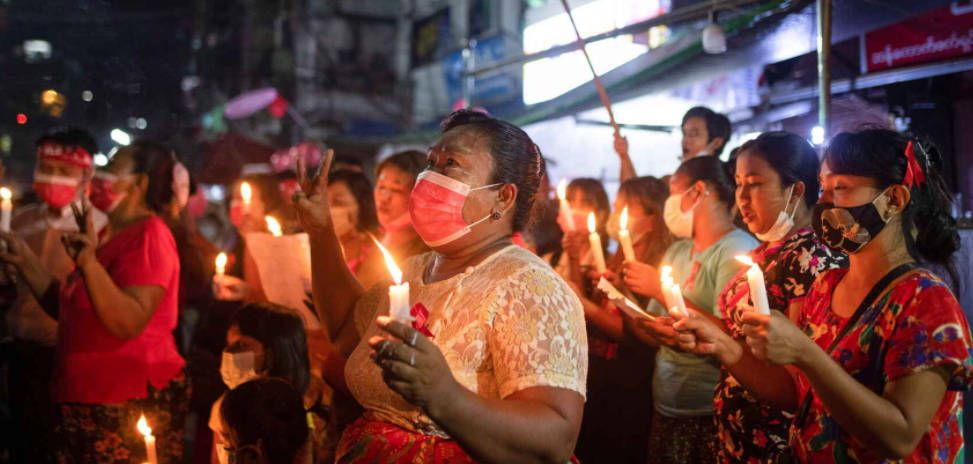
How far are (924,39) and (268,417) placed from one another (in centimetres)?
647

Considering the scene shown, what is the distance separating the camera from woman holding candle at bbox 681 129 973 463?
221 cm

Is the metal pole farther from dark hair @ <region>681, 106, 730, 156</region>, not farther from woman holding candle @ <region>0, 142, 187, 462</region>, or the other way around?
woman holding candle @ <region>0, 142, 187, 462</region>

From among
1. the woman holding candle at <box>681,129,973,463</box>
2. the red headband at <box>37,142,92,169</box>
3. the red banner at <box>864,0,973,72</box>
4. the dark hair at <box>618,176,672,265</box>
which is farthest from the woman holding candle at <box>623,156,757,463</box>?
the red headband at <box>37,142,92,169</box>

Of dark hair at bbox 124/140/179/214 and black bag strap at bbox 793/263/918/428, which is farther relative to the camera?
dark hair at bbox 124/140/179/214

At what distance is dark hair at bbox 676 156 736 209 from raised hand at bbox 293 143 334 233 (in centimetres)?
Answer: 227

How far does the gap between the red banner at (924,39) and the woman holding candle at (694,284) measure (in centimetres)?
358

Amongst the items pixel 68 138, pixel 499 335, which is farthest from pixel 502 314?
pixel 68 138

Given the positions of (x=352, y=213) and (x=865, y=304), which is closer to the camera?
(x=865, y=304)

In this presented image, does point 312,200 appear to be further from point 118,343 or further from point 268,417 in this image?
point 118,343

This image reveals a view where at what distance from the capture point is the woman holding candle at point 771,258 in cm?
319

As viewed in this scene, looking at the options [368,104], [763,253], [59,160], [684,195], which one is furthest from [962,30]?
[368,104]

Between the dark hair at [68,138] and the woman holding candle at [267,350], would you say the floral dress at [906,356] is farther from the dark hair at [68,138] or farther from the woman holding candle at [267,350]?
the dark hair at [68,138]

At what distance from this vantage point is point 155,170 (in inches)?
186

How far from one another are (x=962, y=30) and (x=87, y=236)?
6.81 meters
